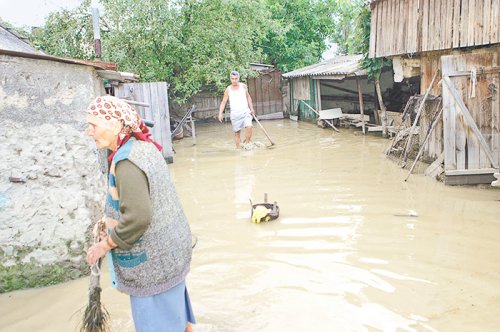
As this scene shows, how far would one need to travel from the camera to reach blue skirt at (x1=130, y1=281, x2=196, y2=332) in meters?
2.29

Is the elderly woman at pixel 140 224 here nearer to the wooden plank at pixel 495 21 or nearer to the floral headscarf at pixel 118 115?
the floral headscarf at pixel 118 115

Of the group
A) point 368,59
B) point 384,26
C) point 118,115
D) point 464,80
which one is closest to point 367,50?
point 368,59

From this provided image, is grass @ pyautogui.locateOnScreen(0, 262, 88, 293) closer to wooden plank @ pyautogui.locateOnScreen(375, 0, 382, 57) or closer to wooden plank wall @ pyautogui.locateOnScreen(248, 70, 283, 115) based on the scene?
wooden plank @ pyautogui.locateOnScreen(375, 0, 382, 57)

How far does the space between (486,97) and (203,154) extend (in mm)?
6128

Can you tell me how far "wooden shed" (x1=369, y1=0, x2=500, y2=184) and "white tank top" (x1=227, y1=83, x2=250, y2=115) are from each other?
12.5 feet

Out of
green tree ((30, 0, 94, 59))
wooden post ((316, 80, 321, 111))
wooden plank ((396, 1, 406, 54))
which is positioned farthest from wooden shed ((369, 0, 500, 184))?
green tree ((30, 0, 94, 59))

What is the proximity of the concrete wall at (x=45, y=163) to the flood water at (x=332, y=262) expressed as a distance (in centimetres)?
43

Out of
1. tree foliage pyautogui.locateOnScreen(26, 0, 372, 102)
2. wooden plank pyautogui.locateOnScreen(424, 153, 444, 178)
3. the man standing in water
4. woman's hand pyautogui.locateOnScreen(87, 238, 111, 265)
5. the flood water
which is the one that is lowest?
the flood water

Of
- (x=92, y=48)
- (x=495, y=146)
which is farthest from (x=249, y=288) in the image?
(x=92, y=48)

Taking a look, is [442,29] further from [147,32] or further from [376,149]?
[147,32]

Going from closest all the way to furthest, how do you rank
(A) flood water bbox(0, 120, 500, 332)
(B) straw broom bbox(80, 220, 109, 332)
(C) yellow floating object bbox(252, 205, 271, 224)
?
(B) straw broom bbox(80, 220, 109, 332), (A) flood water bbox(0, 120, 500, 332), (C) yellow floating object bbox(252, 205, 271, 224)

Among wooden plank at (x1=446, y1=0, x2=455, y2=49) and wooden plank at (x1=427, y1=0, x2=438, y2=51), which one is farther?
wooden plank at (x1=427, y1=0, x2=438, y2=51)

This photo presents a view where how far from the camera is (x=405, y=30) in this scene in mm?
9289

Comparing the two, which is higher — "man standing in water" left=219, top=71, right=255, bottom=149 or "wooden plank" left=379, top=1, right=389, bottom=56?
"wooden plank" left=379, top=1, right=389, bottom=56
